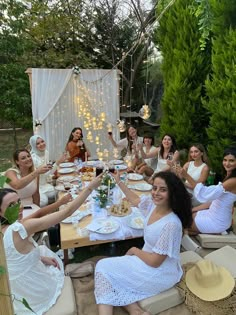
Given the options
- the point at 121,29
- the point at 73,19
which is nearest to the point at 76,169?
the point at 73,19

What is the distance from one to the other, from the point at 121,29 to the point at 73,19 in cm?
217

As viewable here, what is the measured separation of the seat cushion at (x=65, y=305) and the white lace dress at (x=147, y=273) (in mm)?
238

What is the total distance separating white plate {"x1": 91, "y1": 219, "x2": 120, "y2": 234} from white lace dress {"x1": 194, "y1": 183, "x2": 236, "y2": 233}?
3.51ft

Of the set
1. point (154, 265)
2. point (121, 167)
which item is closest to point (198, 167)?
point (121, 167)

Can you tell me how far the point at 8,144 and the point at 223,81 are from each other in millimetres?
8409

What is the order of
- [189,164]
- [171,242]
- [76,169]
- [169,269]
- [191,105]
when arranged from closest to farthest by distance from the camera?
[171,242], [169,269], [189,164], [76,169], [191,105]

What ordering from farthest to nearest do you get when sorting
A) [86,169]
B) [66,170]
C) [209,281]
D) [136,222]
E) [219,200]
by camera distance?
[66,170]
[86,169]
[219,200]
[136,222]
[209,281]

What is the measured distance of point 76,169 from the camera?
4824mm

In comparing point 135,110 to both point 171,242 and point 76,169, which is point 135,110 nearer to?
point 76,169

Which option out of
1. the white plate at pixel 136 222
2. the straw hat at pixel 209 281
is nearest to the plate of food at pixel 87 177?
the white plate at pixel 136 222

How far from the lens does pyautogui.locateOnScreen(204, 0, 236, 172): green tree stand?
4.71 m

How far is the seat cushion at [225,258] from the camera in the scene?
2.62 meters

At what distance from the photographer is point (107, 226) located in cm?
275

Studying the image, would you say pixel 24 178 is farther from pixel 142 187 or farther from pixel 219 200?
pixel 219 200
